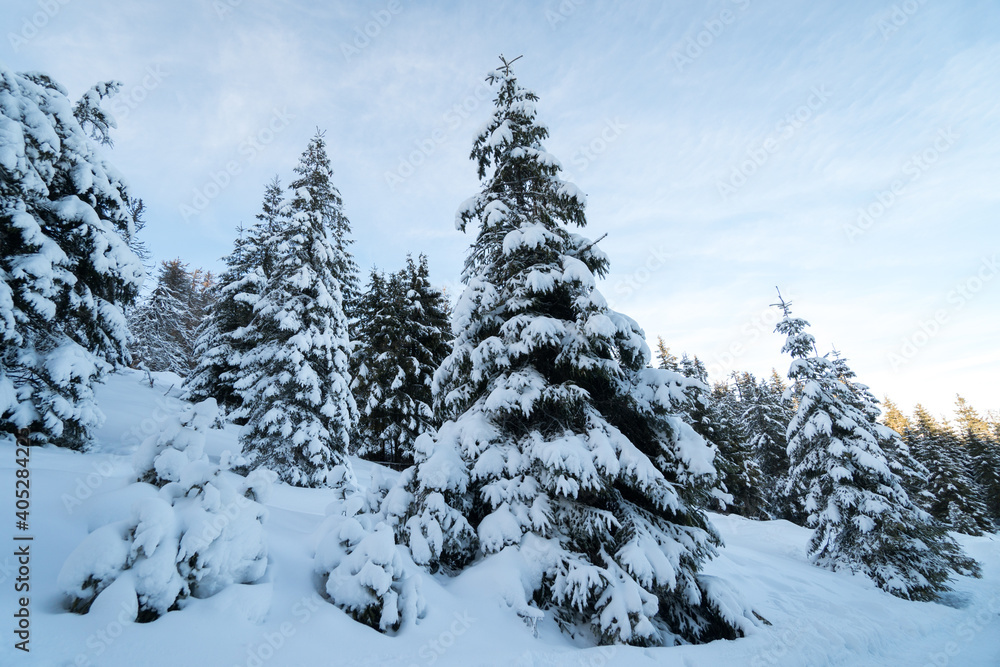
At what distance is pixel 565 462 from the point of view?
230 inches

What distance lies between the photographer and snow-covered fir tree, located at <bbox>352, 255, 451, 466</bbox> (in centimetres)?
1864

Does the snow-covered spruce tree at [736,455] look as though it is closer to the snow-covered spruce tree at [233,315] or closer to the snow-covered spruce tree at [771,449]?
the snow-covered spruce tree at [771,449]

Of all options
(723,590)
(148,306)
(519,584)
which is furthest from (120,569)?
(148,306)

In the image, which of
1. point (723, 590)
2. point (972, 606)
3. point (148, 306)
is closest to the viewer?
point (723, 590)

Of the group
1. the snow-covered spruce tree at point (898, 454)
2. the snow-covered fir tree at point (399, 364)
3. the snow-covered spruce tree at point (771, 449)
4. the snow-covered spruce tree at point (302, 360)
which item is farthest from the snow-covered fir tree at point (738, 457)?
the snow-covered spruce tree at point (302, 360)

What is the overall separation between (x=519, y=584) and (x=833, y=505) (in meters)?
15.7

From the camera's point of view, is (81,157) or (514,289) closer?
(514,289)

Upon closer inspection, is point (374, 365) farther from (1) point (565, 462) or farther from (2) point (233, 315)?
(1) point (565, 462)

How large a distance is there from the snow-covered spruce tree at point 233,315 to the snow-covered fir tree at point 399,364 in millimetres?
5097

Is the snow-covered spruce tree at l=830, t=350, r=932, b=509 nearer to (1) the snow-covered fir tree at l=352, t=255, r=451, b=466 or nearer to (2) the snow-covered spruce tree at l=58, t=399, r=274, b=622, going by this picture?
(1) the snow-covered fir tree at l=352, t=255, r=451, b=466

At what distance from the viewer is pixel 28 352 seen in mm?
7719

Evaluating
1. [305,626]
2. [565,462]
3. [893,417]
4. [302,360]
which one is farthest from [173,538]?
[893,417]

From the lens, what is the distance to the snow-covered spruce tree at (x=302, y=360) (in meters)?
12.5

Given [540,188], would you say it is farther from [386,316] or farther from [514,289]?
[386,316]
